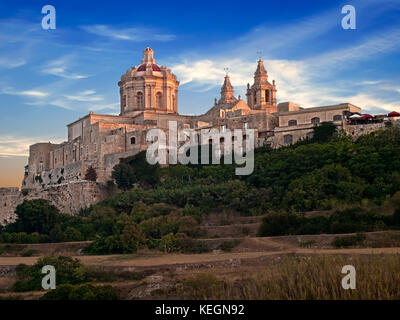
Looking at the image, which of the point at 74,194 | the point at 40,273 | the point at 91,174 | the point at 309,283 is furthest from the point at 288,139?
the point at 309,283

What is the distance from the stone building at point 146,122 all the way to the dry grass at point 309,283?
22.5 metres

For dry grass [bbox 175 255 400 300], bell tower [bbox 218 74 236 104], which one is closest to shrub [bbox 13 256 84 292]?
dry grass [bbox 175 255 400 300]

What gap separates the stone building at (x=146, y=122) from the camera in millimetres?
40281

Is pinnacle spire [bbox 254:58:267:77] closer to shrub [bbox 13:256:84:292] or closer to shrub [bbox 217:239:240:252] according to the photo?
shrub [bbox 217:239:240:252]

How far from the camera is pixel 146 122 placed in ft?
154

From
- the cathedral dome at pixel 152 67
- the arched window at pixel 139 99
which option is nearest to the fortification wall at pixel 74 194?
the arched window at pixel 139 99

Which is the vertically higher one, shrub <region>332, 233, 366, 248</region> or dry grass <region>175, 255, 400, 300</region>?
shrub <region>332, 233, 366, 248</region>

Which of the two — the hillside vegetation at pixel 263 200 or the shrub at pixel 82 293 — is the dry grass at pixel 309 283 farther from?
the hillside vegetation at pixel 263 200

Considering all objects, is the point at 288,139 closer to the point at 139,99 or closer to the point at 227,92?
the point at 139,99

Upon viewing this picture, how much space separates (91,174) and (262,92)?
643 inches

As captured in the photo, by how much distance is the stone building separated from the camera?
40281 millimetres
